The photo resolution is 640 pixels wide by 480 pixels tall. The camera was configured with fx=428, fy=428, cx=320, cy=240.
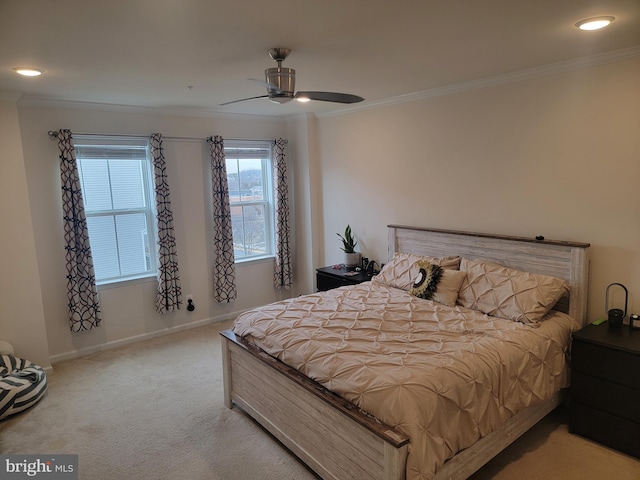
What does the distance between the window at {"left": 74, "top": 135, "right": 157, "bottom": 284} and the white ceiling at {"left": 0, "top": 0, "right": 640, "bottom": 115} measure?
0.83m

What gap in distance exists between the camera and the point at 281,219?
536 cm

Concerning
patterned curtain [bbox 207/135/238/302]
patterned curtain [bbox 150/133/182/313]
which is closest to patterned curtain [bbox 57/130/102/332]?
patterned curtain [bbox 150/133/182/313]

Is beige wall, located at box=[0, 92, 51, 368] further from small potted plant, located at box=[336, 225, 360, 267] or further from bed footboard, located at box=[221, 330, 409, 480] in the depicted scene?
small potted plant, located at box=[336, 225, 360, 267]

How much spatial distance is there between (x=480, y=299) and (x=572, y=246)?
28.6 inches

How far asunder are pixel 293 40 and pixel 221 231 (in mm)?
2972

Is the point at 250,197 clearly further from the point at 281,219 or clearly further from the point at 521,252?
the point at 521,252

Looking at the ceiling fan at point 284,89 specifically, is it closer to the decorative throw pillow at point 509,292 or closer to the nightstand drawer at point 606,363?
the decorative throw pillow at point 509,292

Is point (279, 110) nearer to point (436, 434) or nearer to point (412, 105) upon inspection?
point (412, 105)

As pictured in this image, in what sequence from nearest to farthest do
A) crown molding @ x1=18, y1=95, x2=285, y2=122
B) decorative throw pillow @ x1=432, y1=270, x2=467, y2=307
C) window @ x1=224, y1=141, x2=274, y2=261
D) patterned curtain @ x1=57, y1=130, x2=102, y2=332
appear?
decorative throw pillow @ x1=432, y1=270, x2=467, y2=307, crown molding @ x1=18, y1=95, x2=285, y2=122, patterned curtain @ x1=57, y1=130, x2=102, y2=332, window @ x1=224, y1=141, x2=274, y2=261

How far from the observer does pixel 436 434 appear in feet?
6.61

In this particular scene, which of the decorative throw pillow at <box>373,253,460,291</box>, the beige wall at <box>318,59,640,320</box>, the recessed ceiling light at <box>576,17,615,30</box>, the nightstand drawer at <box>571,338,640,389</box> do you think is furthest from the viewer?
the decorative throw pillow at <box>373,253,460,291</box>

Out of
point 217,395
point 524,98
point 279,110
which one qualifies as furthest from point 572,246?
point 279,110

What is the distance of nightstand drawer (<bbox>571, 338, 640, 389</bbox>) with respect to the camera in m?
2.47

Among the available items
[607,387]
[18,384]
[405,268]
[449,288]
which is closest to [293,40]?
[449,288]
